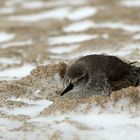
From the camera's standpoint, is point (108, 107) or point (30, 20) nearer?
point (108, 107)

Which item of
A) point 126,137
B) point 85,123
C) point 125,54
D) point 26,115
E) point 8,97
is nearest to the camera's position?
point 126,137

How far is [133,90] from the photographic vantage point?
4516 millimetres

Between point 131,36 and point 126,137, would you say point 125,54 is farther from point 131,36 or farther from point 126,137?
point 126,137

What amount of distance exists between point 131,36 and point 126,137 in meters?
4.66

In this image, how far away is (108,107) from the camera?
14.6 ft

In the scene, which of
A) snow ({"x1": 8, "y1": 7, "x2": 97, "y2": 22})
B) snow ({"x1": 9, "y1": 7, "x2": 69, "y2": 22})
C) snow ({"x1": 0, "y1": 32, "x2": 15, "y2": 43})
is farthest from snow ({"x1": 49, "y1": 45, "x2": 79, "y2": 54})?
snow ({"x1": 9, "y1": 7, "x2": 69, "y2": 22})

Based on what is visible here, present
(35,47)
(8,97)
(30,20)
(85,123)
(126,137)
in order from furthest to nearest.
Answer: (30,20), (35,47), (8,97), (85,123), (126,137)

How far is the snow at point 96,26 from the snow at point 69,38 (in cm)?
43

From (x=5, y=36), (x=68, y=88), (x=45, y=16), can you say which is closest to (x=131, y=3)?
(x=45, y=16)

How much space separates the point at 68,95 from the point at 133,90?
65 cm

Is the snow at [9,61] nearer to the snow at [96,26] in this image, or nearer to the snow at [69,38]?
the snow at [69,38]

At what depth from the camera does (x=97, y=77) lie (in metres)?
4.95

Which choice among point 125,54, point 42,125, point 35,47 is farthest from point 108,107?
point 35,47

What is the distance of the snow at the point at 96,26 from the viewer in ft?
30.0
